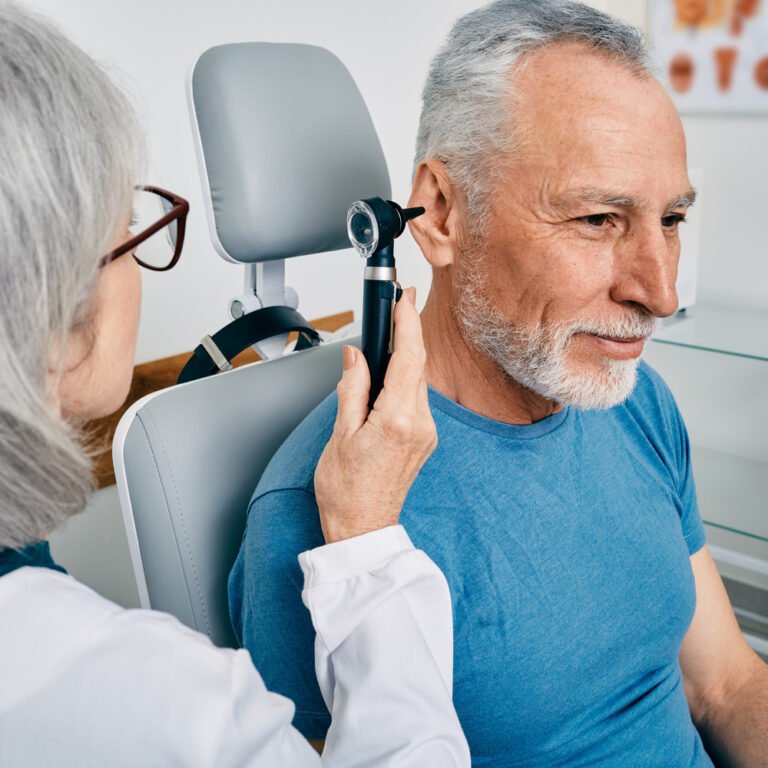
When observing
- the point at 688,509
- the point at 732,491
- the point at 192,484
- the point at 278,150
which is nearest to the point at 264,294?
the point at 278,150

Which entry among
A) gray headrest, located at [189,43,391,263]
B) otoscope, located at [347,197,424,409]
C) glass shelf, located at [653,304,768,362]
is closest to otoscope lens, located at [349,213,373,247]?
otoscope, located at [347,197,424,409]

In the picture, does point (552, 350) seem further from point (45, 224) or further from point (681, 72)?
point (681, 72)

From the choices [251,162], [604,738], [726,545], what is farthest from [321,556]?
[726,545]

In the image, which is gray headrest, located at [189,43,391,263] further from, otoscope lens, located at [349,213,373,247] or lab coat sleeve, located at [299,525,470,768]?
lab coat sleeve, located at [299,525,470,768]

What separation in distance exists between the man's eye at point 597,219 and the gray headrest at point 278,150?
1.03 feet

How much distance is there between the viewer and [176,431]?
102 centimetres

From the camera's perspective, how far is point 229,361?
46.0 inches

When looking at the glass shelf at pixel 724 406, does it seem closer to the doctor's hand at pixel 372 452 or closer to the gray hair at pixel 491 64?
the gray hair at pixel 491 64

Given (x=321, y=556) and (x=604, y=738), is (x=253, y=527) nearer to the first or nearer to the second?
(x=321, y=556)

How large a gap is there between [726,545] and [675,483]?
47.5 inches

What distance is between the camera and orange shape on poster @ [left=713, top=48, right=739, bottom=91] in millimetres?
2021

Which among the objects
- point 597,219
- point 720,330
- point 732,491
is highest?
point 597,219

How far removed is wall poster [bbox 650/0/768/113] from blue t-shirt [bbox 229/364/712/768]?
1.24 m

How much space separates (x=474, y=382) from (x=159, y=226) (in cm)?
47
